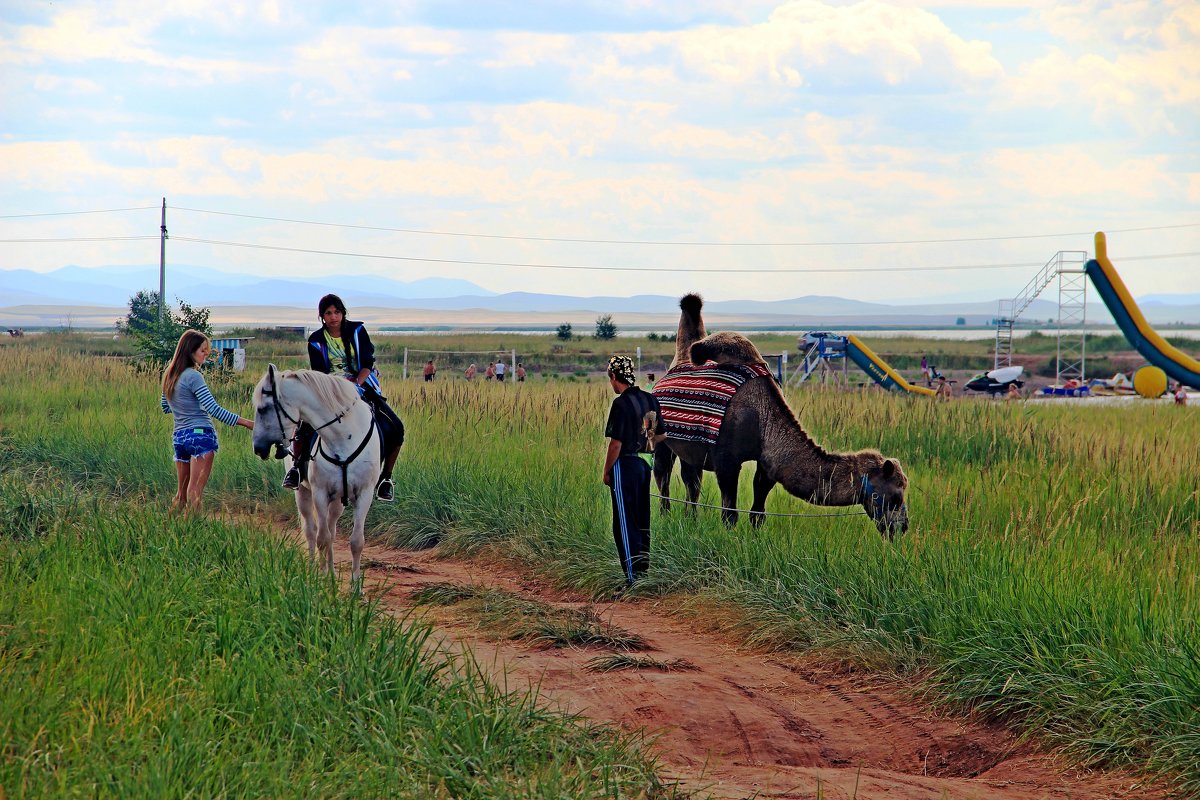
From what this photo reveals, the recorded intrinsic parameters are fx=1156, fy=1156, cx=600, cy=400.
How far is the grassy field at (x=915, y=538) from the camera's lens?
19.2 ft

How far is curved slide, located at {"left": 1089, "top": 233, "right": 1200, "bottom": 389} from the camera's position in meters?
34.8

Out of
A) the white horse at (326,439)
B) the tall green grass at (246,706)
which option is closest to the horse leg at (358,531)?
the white horse at (326,439)

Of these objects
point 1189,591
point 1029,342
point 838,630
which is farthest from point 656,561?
point 1029,342

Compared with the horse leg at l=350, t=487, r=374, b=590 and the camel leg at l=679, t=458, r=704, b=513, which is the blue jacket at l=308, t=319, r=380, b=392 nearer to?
the horse leg at l=350, t=487, r=374, b=590

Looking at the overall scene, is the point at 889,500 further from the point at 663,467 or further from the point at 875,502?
the point at 663,467

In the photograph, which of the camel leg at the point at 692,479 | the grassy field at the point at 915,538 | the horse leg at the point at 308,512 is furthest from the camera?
the camel leg at the point at 692,479

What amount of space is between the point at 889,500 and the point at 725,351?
75.6 inches

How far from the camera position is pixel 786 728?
5.96 m

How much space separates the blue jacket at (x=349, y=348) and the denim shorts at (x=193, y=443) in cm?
142

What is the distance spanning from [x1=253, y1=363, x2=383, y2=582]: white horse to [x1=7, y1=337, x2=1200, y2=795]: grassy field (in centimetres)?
157

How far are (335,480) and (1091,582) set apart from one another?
5.23 m

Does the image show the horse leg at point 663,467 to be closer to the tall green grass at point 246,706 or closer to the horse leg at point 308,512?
the horse leg at point 308,512

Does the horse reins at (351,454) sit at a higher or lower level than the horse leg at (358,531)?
higher

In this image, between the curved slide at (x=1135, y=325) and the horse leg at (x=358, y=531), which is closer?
the horse leg at (x=358, y=531)
